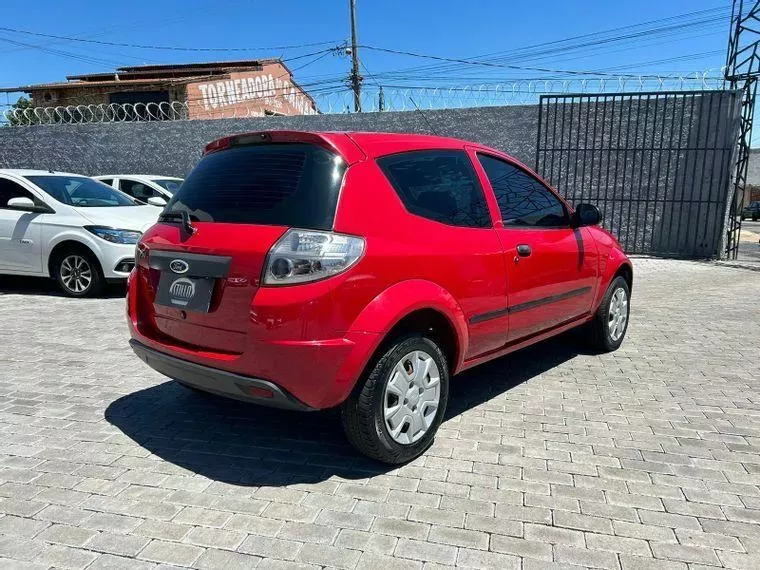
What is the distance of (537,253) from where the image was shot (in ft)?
13.0

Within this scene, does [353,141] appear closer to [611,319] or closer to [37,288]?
[611,319]

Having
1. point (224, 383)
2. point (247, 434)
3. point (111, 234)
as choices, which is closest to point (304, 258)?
point (224, 383)

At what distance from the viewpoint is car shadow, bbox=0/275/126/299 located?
26.1ft

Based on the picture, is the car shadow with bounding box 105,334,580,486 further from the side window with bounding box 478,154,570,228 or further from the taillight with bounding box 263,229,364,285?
the side window with bounding box 478,154,570,228

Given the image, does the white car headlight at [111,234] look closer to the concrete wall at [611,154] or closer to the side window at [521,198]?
the side window at [521,198]

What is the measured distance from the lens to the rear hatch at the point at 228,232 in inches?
108

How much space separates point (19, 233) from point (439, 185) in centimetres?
652

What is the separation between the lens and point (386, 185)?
3.06 metres

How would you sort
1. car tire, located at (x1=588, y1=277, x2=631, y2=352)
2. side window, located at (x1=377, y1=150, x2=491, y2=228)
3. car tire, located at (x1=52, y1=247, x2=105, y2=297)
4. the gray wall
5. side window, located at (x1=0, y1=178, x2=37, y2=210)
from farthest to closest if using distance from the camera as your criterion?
the gray wall
side window, located at (x1=0, y1=178, x2=37, y2=210)
car tire, located at (x1=52, y1=247, x2=105, y2=297)
car tire, located at (x1=588, y1=277, x2=631, y2=352)
side window, located at (x1=377, y1=150, x2=491, y2=228)

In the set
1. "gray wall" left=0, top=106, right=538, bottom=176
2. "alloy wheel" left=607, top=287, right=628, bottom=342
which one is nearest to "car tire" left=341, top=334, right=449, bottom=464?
"alloy wheel" left=607, top=287, right=628, bottom=342

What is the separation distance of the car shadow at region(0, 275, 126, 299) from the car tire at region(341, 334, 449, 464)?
234 inches

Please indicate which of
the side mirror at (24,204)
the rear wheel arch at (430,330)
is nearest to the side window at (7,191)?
the side mirror at (24,204)

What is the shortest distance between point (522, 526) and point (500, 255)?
1633 millimetres

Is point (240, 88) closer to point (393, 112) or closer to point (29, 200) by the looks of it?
point (393, 112)
